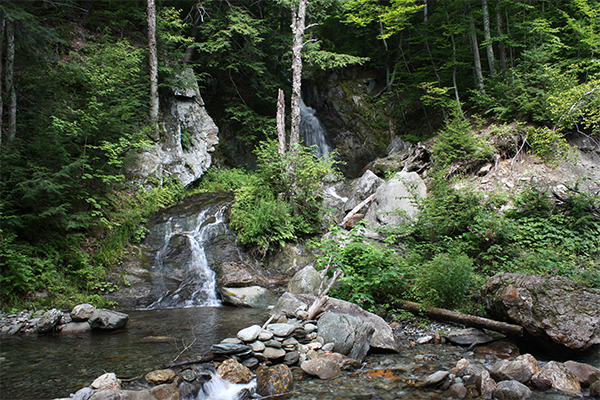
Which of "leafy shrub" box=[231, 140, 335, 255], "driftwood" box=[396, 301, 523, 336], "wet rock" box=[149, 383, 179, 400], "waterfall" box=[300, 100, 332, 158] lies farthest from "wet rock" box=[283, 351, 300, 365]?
"waterfall" box=[300, 100, 332, 158]

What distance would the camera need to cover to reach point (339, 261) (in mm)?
6387

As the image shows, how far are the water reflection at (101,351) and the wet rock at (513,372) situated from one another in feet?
13.0

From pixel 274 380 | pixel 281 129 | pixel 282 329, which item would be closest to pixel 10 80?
pixel 281 129

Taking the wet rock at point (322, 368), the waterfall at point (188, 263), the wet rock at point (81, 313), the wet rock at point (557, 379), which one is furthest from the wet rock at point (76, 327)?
the wet rock at point (557, 379)

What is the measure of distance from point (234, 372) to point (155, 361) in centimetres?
138

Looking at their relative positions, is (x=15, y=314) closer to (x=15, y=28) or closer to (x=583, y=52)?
(x=15, y=28)

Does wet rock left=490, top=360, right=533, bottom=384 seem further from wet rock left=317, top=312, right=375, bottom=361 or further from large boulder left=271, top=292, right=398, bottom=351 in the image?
wet rock left=317, top=312, right=375, bottom=361

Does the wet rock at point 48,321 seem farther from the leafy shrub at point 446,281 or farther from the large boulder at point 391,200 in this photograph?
the large boulder at point 391,200

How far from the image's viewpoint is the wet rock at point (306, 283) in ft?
24.2

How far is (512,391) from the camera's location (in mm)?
3504

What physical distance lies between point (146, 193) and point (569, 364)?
12.3m

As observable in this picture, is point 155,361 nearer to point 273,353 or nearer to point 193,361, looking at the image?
point 193,361

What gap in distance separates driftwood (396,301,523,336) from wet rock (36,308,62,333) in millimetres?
6672

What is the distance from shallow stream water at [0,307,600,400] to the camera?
12.6 ft
